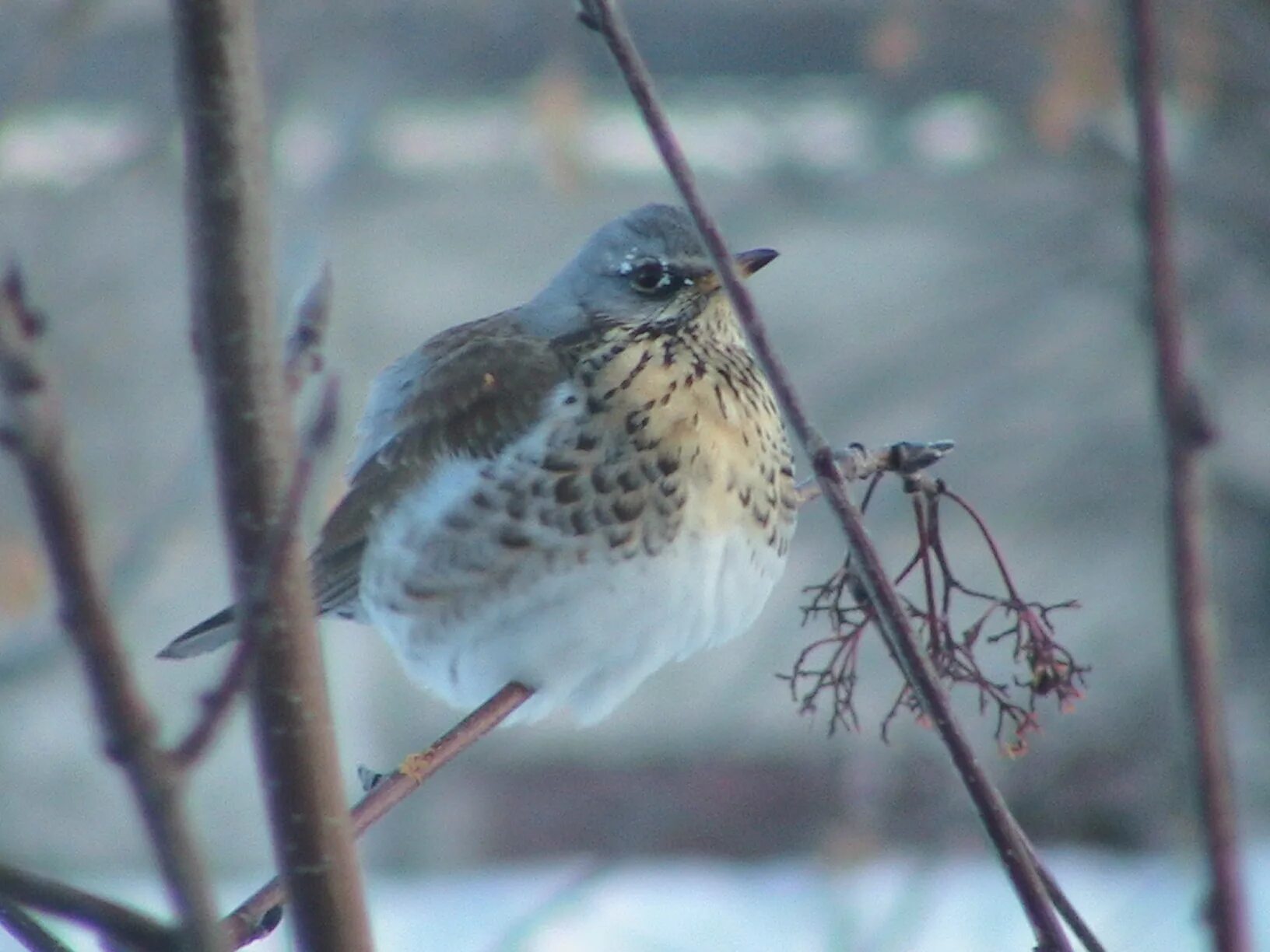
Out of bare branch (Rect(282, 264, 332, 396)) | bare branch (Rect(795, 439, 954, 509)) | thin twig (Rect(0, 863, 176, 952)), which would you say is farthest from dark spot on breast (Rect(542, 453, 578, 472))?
thin twig (Rect(0, 863, 176, 952))

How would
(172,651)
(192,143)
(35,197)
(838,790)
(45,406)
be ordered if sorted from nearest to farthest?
(45,406), (192,143), (172,651), (35,197), (838,790)

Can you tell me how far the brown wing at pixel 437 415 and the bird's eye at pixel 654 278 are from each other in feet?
0.32

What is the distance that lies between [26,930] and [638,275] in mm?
906

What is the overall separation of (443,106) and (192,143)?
359 cm

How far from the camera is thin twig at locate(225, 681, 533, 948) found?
77 centimetres

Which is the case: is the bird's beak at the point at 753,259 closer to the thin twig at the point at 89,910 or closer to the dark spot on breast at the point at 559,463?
the dark spot on breast at the point at 559,463

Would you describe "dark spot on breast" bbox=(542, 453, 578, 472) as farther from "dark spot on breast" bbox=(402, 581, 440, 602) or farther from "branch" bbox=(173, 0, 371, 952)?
"branch" bbox=(173, 0, 371, 952)

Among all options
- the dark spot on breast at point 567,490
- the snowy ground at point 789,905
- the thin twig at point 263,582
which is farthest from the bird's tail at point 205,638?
the snowy ground at point 789,905

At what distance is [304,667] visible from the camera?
2.22 feet

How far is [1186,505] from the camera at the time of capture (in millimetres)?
586

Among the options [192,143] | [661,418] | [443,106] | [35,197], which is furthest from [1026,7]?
[192,143]

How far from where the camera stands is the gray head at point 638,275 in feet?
4.76

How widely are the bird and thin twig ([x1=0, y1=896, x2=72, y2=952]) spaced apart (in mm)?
656

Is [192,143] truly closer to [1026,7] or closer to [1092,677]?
[1026,7]
